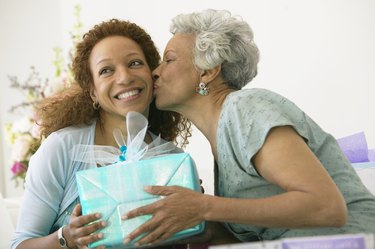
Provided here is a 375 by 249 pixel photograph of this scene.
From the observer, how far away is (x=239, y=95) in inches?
59.5

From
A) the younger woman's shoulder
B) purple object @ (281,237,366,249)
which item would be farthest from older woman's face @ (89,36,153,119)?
purple object @ (281,237,366,249)

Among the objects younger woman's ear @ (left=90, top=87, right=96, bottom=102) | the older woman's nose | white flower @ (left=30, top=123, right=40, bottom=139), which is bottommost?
white flower @ (left=30, top=123, right=40, bottom=139)

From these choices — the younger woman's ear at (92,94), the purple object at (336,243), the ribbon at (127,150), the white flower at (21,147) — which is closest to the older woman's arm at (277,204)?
the ribbon at (127,150)

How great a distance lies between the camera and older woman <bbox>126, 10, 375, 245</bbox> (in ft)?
4.17

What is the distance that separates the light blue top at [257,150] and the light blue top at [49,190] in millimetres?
498

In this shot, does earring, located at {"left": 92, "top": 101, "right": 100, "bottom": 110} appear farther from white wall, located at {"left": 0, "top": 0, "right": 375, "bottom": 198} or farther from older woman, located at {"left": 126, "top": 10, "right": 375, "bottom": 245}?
white wall, located at {"left": 0, "top": 0, "right": 375, "bottom": 198}

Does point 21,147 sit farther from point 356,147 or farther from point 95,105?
point 356,147

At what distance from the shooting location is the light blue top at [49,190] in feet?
5.62

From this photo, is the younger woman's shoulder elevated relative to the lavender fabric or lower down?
elevated

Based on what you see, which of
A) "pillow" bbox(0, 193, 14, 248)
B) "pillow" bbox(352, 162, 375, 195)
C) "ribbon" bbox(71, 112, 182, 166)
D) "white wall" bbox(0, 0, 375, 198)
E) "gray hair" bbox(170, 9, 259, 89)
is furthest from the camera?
"white wall" bbox(0, 0, 375, 198)

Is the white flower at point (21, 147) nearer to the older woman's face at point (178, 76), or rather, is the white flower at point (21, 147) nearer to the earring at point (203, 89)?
the older woman's face at point (178, 76)

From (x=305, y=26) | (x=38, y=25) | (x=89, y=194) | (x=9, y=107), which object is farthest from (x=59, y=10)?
(x=89, y=194)

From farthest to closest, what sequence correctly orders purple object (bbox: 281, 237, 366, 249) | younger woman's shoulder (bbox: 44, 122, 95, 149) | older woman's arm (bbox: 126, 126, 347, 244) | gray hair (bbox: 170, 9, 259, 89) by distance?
younger woman's shoulder (bbox: 44, 122, 95, 149) → gray hair (bbox: 170, 9, 259, 89) → older woman's arm (bbox: 126, 126, 347, 244) → purple object (bbox: 281, 237, 366, 249)

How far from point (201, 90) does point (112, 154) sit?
360 mm
